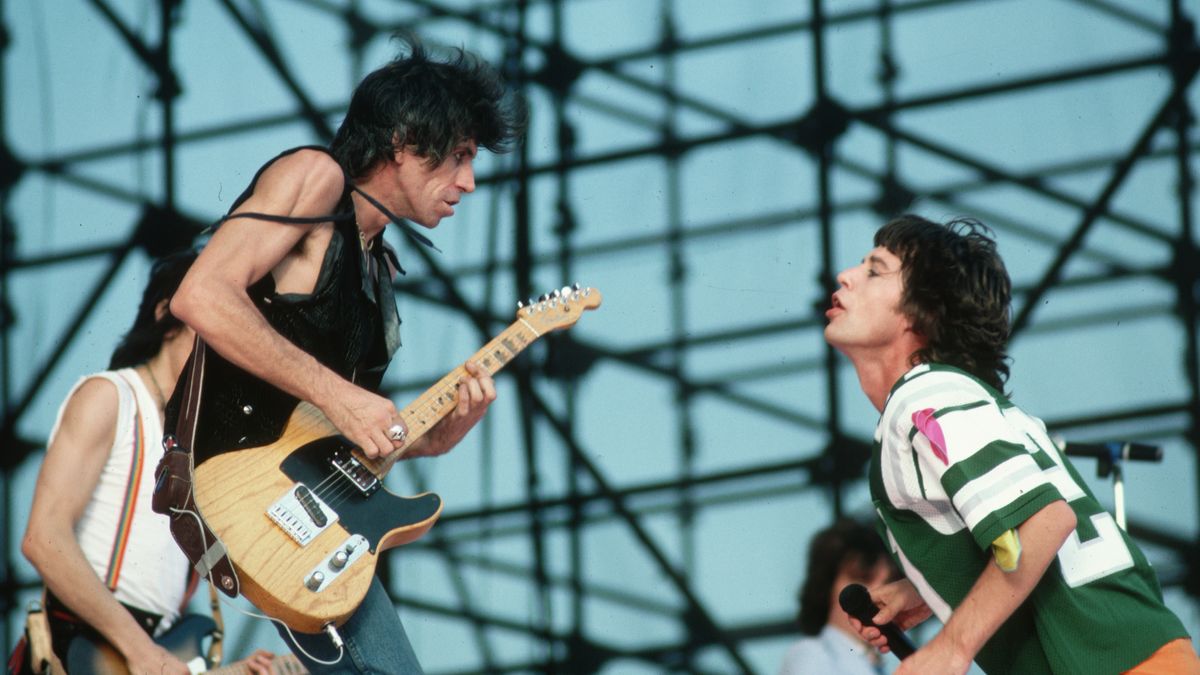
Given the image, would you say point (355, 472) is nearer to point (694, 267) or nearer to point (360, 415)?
point (360, 415)

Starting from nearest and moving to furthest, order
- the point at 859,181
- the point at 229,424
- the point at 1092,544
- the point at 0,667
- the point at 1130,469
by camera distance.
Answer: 1. the point at 1092,544
2. the point at 229,424
3. the point at 1130,469
4. the point at 859,181
5. the point at 0,667

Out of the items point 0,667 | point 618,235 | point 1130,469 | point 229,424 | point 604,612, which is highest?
point 618,235

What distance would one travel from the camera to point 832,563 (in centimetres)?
398

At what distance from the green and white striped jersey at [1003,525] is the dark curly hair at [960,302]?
6.7 inches

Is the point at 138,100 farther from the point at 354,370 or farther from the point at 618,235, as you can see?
the point at 354,370

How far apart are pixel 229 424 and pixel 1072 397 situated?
2836 millimetres

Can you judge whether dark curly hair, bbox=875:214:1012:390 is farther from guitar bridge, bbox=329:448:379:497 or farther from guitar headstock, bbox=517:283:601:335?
guitar bridge, bbox=329:448:379:497

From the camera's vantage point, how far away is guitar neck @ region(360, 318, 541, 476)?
9.28ft

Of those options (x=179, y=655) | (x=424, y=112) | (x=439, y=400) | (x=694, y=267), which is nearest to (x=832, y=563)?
(x=694, y=267)

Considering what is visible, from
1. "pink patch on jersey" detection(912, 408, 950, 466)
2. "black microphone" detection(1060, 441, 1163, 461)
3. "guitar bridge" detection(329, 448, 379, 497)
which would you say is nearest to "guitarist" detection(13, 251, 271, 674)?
"guitar bridge" detection(329, 448, 379, 497)

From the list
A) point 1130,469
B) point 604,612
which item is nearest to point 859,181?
point 1130,469

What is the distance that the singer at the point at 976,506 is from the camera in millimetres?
2389

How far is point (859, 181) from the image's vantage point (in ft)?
16.3

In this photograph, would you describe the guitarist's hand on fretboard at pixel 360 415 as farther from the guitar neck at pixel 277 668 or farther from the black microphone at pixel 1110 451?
the black microphone at pixel 1110 451
